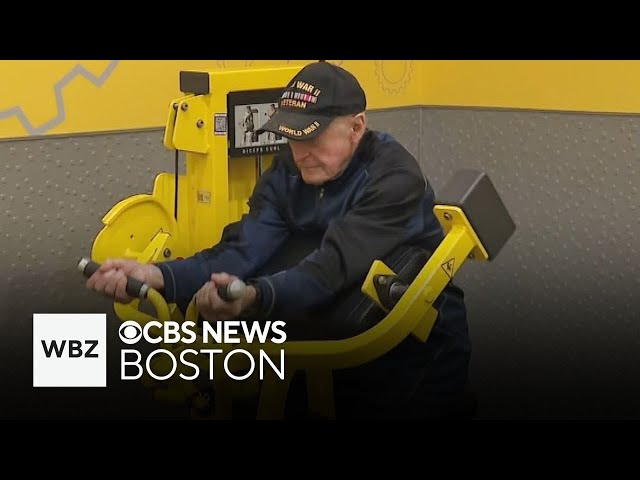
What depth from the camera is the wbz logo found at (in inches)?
91.6

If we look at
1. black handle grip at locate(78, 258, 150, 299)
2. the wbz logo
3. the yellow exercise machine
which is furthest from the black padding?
the wbz logo

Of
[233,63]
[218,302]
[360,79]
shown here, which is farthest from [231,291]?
[360,79]

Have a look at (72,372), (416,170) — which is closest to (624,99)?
(416,170)

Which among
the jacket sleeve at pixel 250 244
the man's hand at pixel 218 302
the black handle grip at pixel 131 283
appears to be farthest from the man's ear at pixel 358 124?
the black handle grip at pixel 131 283

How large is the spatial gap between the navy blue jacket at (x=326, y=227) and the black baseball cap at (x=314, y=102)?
0.11m

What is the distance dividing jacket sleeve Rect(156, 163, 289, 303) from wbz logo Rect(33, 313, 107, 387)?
189mm

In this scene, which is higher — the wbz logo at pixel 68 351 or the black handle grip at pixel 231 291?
the black handle grip at pixel 231 291

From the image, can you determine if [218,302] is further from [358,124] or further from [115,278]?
[358,124]

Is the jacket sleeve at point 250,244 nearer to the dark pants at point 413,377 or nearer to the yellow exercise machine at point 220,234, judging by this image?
the yellow exercise machine at point 220,234

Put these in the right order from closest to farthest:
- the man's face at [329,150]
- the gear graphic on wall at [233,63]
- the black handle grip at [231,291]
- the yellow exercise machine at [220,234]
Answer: the black handle grip at [231,291] → the yellow exercise machine at [220,234] → the man's face at [329,150] → the gear graphic on wall at [233,63]

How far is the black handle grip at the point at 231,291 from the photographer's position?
6.68 feet

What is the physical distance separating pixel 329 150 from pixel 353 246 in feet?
0.69

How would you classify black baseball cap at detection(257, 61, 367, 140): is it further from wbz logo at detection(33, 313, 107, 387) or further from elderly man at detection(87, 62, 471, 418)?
wbz logo at detection(33, 313, 107, 387)

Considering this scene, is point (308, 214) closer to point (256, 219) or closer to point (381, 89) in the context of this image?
point (256, 219)
